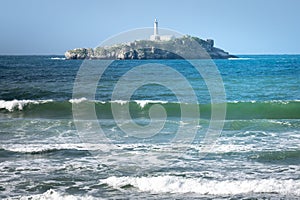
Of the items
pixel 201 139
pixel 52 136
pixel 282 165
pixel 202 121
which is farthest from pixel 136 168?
pixel 202 121

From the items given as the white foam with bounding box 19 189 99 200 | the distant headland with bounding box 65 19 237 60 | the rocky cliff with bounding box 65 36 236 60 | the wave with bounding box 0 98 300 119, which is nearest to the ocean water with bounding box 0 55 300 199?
the white foam with bounding box 19 189 99 200

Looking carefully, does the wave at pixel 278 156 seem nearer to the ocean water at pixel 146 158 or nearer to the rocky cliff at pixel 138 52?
the ocean water at pixel 146 158

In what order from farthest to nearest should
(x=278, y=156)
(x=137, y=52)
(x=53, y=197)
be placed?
(x=137, y=52)
(x=278, y=156)
(x=53, y=197)

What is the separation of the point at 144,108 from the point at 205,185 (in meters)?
14.9

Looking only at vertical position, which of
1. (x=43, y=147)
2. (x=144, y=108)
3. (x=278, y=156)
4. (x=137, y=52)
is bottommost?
(x=278, y=156)

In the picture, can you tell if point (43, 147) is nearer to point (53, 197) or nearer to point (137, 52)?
point (53, 197)

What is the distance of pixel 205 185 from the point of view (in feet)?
28.1

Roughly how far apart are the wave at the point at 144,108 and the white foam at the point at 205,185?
1182 cm

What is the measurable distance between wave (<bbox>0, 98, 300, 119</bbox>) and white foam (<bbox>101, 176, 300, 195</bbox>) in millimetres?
11821

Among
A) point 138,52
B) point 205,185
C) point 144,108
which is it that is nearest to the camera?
point 205,185

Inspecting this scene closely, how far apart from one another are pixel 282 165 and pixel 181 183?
3.20 m

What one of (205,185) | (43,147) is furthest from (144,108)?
(205,185)

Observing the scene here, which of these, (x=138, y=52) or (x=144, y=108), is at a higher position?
(x=138, y=52)

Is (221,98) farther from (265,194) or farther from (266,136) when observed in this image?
(265,194)
